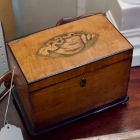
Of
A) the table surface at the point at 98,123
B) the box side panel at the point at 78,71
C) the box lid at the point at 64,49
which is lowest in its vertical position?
the table surface at the point at 98,123

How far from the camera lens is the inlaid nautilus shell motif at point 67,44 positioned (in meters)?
0.70

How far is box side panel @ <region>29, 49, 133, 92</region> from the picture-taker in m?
0.64

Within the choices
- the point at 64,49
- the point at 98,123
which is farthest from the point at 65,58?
the point at 98,123

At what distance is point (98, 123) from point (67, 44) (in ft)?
0.70

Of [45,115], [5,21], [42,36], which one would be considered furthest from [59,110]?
[5,21]

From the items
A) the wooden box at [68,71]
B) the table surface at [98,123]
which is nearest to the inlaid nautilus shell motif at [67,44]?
the wooden box at [68,71]

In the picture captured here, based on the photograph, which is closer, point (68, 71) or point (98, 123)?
point (68, 71)

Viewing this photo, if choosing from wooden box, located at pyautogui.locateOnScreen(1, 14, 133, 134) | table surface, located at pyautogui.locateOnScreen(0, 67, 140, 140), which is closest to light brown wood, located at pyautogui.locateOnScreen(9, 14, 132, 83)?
wooden box, located at pyautogui.locateOnScreen(1, 14, 133, 134)

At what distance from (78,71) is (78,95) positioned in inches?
2.6

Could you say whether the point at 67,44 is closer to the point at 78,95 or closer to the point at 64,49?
the point at 64,49

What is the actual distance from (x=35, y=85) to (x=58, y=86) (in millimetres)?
54

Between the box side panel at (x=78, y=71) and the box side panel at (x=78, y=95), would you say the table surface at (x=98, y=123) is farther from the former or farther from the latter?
the box side panel at (x=78, y=71)

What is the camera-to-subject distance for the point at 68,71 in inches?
25.8

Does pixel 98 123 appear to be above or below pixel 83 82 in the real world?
below
